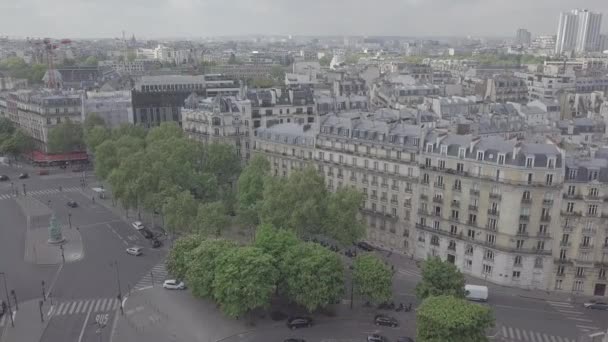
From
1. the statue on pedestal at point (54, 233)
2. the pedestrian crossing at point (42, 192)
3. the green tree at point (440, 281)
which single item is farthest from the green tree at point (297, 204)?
the pedestrian crossing at point (42, 192)

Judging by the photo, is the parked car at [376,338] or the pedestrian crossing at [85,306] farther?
the pedestrian crossing at [85,306]

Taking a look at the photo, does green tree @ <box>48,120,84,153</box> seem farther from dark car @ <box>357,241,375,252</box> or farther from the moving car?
the moving car

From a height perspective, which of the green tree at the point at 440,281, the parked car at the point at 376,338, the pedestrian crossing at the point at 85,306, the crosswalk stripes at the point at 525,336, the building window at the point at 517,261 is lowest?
the pedestrian crossing at the point at 85,306

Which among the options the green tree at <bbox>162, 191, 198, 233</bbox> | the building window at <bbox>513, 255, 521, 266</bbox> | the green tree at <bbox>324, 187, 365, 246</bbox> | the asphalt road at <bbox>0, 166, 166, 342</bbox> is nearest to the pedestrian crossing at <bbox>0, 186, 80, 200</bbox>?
the asphalt road at <bbox>0, 166, 166, 342</bbox>

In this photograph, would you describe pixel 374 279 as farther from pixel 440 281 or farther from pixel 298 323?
pixel 298 323

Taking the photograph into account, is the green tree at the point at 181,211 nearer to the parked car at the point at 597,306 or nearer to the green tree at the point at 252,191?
the green tree at the point at 252,191

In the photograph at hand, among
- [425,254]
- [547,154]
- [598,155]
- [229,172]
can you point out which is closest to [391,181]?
[425,254]
